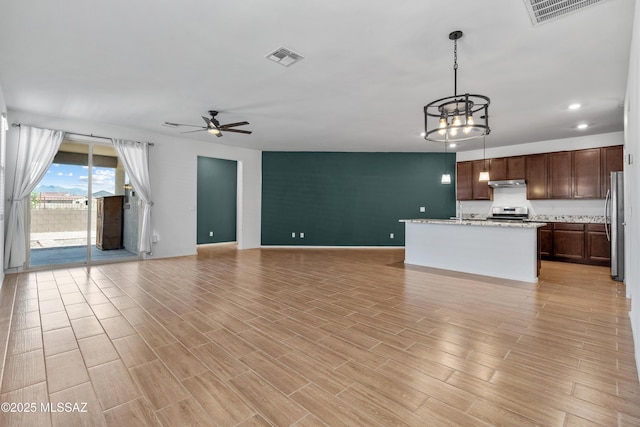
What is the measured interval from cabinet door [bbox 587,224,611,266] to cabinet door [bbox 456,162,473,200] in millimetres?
2364

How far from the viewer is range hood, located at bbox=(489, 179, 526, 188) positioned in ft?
21.5

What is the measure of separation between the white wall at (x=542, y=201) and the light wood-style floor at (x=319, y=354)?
2556 millimetres

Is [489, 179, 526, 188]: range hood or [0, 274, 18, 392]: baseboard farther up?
[489, 179, 526, 188]: range hood

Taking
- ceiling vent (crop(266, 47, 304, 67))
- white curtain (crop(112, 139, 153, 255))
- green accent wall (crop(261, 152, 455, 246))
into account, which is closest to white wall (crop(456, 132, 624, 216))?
green accent wall (crop(261, 152, 455, 246))

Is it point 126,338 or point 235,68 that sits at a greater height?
point 235,68

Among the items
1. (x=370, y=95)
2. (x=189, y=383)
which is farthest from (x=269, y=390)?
(x=370, y=95)

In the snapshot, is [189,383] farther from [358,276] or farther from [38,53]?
[38,53]

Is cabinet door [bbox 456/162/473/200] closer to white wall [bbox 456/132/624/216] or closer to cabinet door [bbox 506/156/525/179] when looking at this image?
white wall [bbox 456/132/624/216]

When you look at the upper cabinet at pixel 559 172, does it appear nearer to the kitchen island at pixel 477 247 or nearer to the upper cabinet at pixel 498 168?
the upper cabinet at pixel 498 168

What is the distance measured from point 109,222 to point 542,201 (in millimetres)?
9227

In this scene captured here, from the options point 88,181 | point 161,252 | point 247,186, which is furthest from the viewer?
point 247,186

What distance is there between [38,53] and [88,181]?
9.91 feet

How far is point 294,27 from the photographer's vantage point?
2.50m

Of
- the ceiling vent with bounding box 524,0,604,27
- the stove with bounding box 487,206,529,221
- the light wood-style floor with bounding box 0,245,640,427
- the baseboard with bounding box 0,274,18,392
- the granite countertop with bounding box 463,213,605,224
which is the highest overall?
the ceiling vent with bounding box 524,0,604,27
